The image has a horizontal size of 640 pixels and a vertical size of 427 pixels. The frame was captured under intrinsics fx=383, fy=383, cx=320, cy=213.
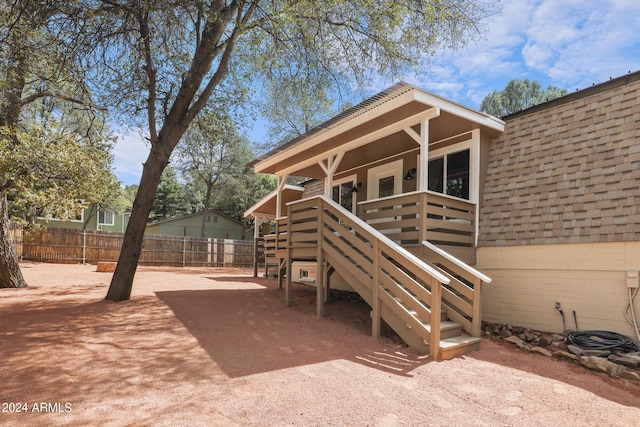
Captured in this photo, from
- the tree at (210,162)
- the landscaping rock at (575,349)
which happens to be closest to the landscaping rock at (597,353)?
the landscaping rock at (575,349)

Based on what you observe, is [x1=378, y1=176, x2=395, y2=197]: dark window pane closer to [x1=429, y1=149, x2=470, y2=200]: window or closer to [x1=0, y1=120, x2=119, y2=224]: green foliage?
[x1=429, y1=149, x2=470, y2=200]: window

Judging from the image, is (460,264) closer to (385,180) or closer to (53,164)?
(385,180)

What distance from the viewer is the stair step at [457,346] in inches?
170

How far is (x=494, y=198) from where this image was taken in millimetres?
6719

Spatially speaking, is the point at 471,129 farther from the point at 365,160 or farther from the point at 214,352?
the point at 214,352

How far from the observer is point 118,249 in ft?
60.9

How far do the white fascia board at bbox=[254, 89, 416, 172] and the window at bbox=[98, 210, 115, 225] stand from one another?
23335 mm

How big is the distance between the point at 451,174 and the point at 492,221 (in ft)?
4.30

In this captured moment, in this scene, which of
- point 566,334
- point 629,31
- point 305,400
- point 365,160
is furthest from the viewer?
point 365,160

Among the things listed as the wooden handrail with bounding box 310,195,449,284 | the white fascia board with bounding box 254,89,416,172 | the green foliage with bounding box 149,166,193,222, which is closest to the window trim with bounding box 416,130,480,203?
the white fascia board with bounding box 254,89,416,172

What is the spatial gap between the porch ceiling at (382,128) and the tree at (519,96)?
17856mm

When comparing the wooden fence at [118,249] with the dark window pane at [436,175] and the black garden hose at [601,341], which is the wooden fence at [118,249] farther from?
the black garden hose at [601,341]

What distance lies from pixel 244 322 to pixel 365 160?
508cm

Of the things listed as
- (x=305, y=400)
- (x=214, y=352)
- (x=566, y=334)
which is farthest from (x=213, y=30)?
(x=566, y=334)
